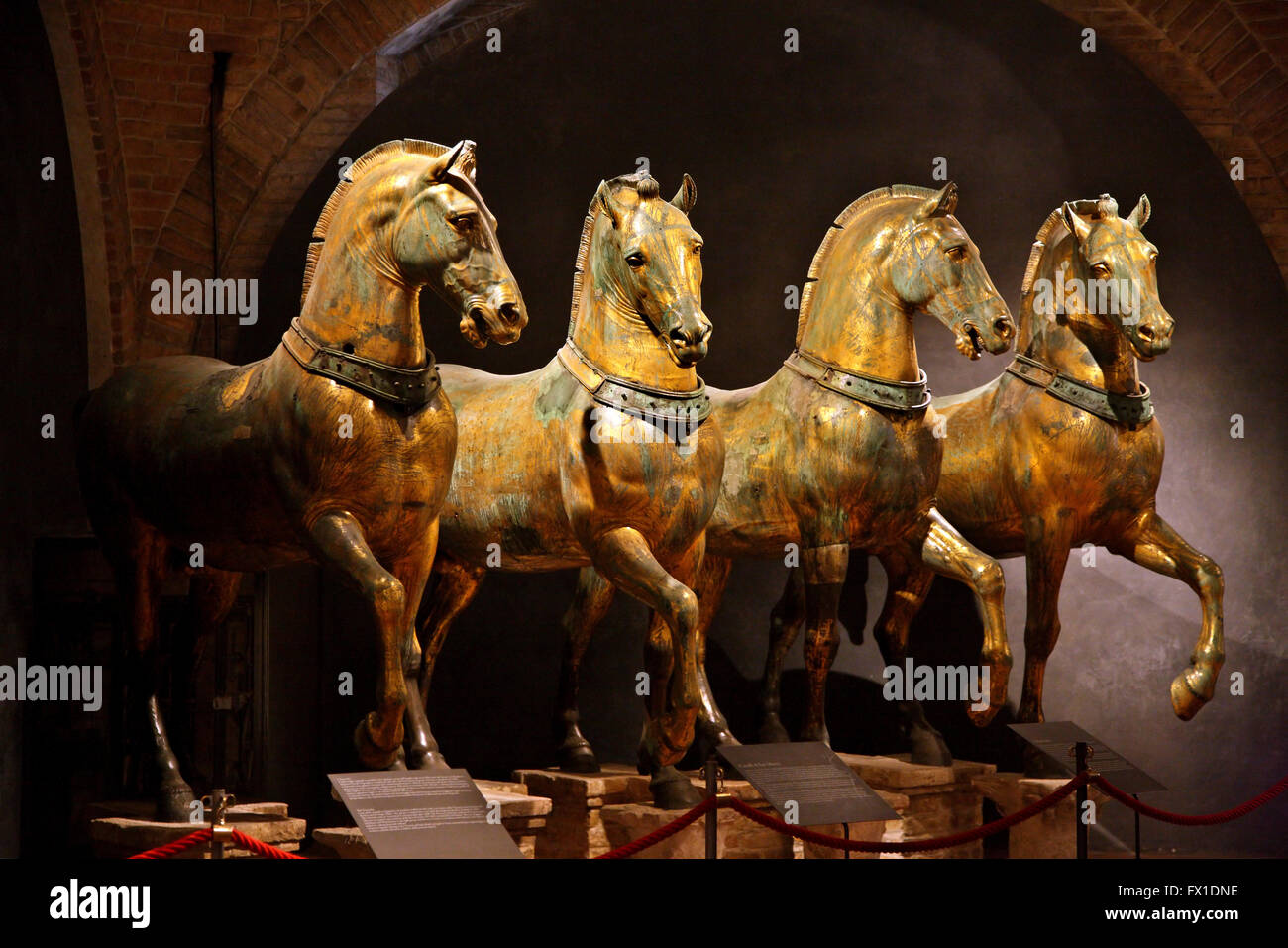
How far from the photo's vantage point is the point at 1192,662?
8.32 metres

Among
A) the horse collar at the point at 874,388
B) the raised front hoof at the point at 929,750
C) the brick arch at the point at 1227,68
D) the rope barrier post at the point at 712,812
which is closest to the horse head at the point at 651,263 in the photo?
the horse collar at the point at 874,388

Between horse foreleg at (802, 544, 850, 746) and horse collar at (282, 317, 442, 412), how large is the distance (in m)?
2.19

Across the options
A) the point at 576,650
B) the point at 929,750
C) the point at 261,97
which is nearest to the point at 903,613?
the point at 929,750

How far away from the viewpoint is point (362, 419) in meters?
6.19

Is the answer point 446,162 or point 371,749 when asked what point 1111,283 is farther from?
point 371,749

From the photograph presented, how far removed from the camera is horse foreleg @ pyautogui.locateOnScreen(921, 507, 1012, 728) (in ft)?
25.1

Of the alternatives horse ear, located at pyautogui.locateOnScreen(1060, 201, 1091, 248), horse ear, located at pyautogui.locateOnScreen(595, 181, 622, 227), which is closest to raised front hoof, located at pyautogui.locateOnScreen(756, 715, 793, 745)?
horse ear, located at pyautogui.locateOnScreen(1060, 201, 1091, 248)

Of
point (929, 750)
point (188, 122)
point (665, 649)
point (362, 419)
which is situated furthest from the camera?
point (188, 122)

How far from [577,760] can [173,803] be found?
6.40ft

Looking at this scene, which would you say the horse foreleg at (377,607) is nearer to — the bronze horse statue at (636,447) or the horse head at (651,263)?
the bronze horse statue at (636,447)

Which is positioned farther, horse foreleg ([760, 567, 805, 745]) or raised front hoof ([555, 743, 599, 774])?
horse foreleg ([760, 567, 805, 745])

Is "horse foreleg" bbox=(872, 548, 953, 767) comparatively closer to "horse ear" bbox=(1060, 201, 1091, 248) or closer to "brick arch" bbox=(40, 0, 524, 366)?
"horse ear" bbox=(1060, 201, 1091, 248)

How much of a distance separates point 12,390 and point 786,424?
4.17m
